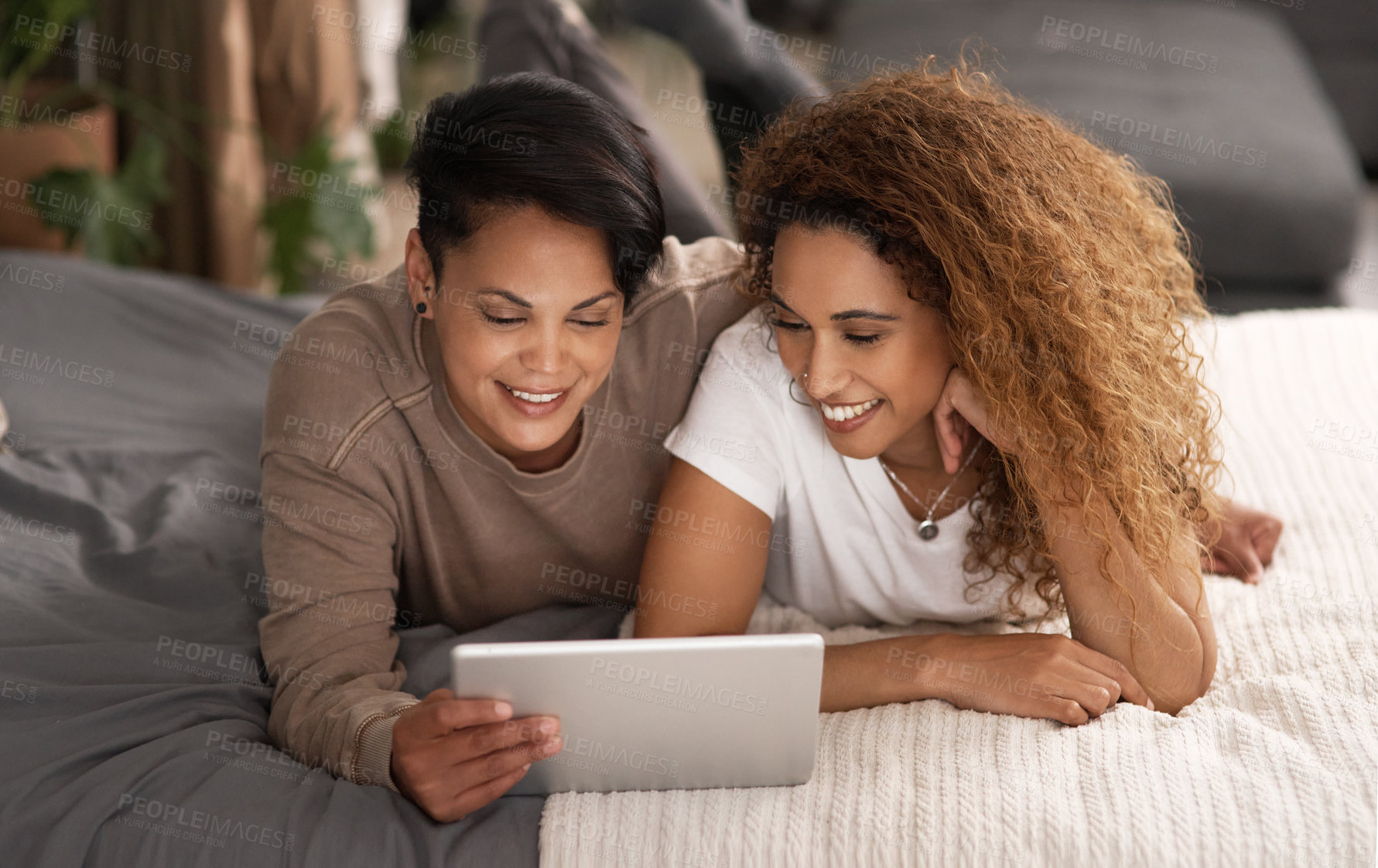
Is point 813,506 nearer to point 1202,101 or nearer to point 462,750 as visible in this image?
point 462,750

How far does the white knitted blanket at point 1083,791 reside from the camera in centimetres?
100

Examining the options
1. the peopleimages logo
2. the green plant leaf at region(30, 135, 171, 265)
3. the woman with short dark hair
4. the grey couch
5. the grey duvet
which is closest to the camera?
the peopleimages logo

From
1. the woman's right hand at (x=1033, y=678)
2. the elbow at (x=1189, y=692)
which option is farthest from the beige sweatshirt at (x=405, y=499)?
the elbow at (x=1189, y=692)

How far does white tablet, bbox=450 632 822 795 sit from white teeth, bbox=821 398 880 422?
33 cm

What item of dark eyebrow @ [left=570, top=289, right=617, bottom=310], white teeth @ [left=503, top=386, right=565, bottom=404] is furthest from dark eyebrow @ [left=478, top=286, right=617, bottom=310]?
white teeth @ [left=503, top=386, right=565, bottom=404]

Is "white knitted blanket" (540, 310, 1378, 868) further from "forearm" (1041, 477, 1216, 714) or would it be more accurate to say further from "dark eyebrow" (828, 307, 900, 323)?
"dark eyebrow" (828, 307, 900, 323)

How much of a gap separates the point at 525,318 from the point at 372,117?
2717 mm

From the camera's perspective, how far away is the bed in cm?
102

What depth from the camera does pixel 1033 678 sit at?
1172mm

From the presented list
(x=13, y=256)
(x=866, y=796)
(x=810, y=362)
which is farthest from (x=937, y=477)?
(x=13, y=256)

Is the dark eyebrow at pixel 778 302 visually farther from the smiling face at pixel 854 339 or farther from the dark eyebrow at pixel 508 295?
the dark eyebrow at pixel 508 295

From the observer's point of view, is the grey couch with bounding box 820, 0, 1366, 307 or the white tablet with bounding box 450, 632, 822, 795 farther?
the grey couch with bounding box 820, 0, 1366, 307

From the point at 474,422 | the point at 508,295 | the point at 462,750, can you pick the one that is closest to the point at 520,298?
the point at 508,295

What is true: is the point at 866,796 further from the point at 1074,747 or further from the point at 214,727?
the point at 214,727
